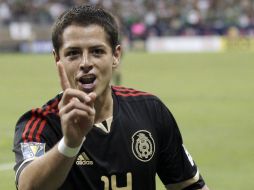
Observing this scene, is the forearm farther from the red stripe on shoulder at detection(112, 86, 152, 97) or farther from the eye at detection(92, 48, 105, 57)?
the red stripe on shoulder at detection(112, 86, 152, 97)

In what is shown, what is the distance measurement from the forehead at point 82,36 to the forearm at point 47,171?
2.07 feet

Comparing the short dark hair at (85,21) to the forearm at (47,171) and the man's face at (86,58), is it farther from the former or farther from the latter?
the forearm at (47,171)

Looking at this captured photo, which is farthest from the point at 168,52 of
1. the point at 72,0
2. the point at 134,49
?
the point at 72,0

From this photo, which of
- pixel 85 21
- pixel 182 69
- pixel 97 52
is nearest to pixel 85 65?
pixel 97 52

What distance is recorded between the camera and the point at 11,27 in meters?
42.2

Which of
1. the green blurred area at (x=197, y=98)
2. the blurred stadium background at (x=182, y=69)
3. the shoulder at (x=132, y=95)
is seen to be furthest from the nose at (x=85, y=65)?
the green blurred area at (x=197, y=98)

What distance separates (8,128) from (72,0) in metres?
35.9

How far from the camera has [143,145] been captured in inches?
173

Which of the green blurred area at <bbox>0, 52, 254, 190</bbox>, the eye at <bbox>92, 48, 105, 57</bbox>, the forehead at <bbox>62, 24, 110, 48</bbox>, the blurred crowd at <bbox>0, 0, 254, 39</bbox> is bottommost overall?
the blurred crowd at <bbox>0, 0, 254, 39</bbox>

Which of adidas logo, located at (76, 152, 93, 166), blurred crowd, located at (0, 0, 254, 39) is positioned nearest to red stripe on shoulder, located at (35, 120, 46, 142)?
adidas logo, located at (76, 152, 93, 166)

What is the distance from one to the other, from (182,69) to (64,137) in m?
25.2

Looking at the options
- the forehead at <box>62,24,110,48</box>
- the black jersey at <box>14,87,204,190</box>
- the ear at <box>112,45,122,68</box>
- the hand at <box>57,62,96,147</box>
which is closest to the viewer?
the hand at <box>57,62,96,147</box>

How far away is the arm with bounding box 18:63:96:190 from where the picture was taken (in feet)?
11.2

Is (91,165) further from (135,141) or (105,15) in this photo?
(105,15)
